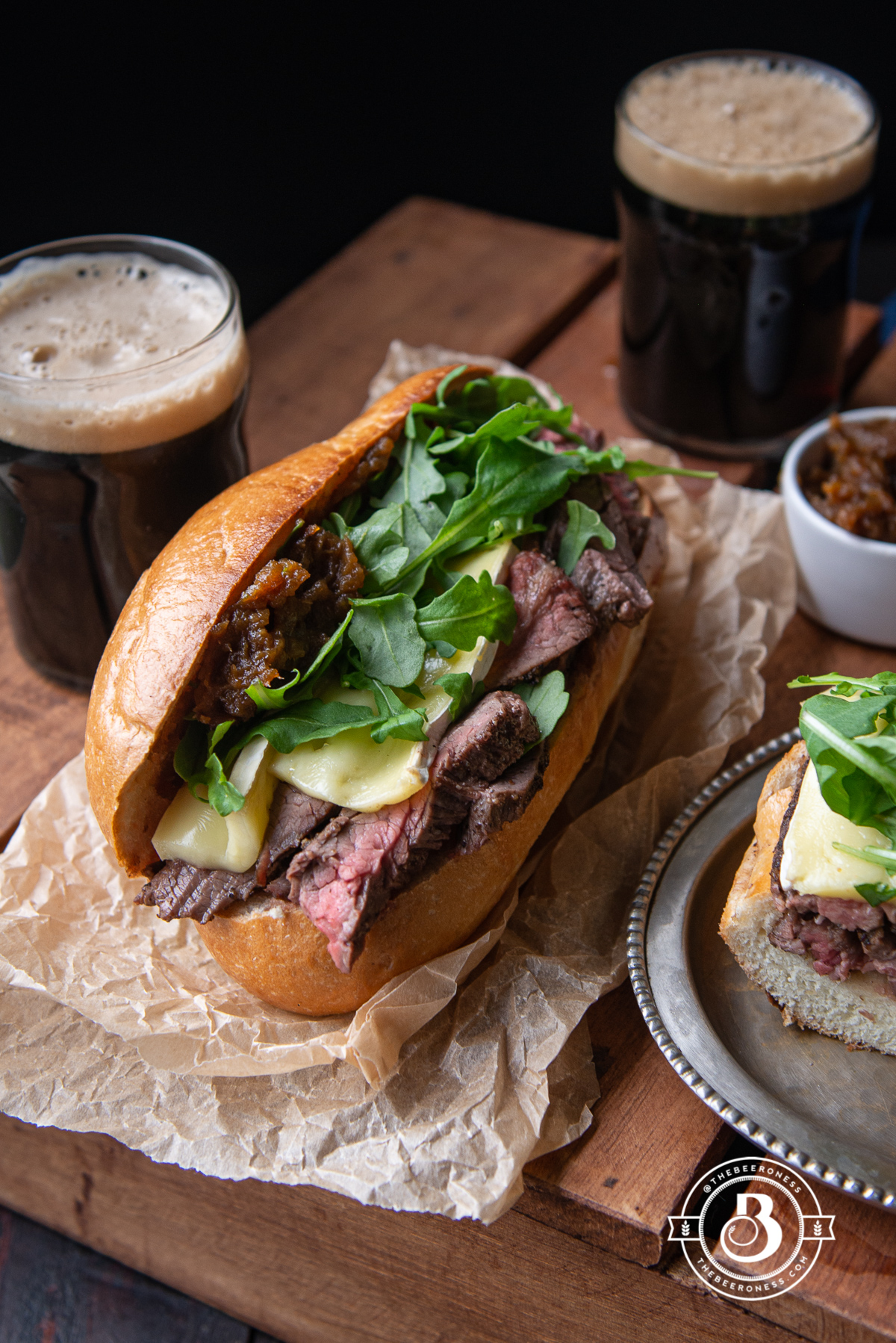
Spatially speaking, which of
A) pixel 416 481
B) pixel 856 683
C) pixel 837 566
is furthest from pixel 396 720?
pixel 837 566

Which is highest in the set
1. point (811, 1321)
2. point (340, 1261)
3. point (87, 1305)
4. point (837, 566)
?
point (837, 566)

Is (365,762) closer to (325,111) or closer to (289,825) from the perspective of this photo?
(289,825)

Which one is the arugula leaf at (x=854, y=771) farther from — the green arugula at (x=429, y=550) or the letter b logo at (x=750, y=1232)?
the letter b logo at (x=750, y=1232)

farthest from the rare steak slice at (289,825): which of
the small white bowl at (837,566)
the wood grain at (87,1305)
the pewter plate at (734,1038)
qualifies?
the small white bowl at (837,566)

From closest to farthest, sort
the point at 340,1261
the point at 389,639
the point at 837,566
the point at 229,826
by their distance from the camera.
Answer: the point at 229,826 → the point at 389,639 → the point at 340,1261 → the point at 837,566

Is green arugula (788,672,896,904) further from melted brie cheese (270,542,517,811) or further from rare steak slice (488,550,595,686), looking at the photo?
melted brie cheese (270,542,517,811)

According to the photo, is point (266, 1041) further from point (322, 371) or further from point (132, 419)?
point (322, 371)
